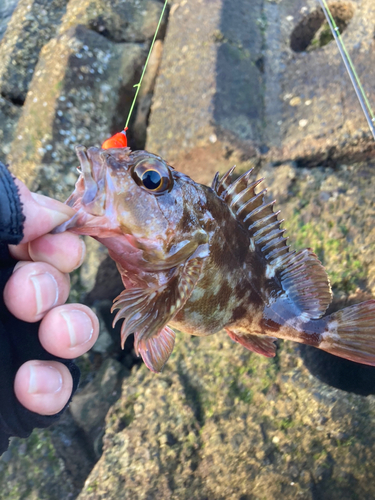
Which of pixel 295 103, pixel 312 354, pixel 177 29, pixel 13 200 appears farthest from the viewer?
pixel 177 29

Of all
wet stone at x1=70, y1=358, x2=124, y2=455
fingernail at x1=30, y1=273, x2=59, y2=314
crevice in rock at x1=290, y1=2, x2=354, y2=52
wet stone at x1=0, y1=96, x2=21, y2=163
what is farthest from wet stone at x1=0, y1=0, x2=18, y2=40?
fingernail at x1=30, y1=273, x2=59, y2=314

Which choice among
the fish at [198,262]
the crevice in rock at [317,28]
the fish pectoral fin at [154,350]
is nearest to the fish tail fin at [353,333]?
the fish at [198,262]

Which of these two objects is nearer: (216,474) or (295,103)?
(216,474)

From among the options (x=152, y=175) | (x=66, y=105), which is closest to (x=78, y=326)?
(x=152, y=175)

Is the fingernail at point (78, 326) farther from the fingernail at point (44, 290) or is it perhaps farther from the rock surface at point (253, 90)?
the rock surface at point (253, 90)

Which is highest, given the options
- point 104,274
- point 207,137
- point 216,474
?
point 207,137

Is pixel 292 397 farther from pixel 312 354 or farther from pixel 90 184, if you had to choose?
pixel 90 184

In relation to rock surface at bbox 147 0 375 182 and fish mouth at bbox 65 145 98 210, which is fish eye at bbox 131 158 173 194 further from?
rock surface at bbox 147 0 375 182

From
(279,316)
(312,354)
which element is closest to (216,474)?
(312,354)
